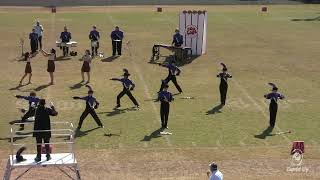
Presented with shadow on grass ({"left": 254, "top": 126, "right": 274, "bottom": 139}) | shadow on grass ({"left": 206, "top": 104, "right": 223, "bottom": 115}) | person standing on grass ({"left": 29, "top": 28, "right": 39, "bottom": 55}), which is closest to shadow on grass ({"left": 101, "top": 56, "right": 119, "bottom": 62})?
person standing on grass ({"left": 29, "top": 28, "right": 39, "bottom": 55})

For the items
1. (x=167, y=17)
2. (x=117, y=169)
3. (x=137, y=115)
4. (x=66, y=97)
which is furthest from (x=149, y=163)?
(x=167, y=17)

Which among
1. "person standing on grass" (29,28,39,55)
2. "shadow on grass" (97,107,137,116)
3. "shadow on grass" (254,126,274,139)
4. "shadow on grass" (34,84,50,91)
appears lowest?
"shadow on grass" (254,126,274,139)

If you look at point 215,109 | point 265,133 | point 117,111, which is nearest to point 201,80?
point 215,109

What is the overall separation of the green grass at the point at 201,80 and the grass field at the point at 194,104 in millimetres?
39

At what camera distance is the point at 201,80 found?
2834cm

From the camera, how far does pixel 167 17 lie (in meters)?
55.8

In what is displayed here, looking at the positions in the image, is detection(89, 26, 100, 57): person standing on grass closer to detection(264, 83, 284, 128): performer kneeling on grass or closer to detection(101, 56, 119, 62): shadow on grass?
detection(101, 56, 119, 62): shadow on grass

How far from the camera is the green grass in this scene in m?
20.2

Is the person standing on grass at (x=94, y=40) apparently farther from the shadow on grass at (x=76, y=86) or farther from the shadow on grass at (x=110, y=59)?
the shadow on grass at (x=76, y=86)

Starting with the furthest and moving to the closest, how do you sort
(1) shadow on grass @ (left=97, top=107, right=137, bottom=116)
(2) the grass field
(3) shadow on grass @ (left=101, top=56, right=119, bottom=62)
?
(3) shadow on grass @ (left=101, top=56, right=119, bottom=62), (1) shadow on grass @ (left=97, top=107, right=137, bottom=116), (2) the grass field

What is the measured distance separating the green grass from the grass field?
39 millimetres

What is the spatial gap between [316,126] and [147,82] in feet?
29.6

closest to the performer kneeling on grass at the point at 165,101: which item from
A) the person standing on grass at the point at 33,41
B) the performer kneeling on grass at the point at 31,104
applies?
the performer kneeling on grass at the point at 31,104

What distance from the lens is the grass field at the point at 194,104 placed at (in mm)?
17219
